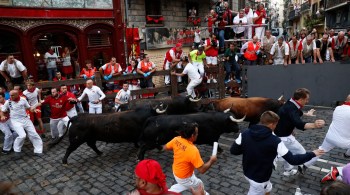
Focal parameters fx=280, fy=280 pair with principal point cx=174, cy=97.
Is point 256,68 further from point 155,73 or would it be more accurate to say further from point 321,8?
point 321,8

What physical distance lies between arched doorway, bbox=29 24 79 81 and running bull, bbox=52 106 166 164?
788cm

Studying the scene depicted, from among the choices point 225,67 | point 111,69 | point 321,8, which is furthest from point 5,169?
point 321,8

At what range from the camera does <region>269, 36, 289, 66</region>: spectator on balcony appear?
452 inches

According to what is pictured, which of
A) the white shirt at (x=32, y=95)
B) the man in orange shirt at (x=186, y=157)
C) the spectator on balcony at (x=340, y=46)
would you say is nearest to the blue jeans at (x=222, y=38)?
the spectator on balcony at (x=340, y=46)

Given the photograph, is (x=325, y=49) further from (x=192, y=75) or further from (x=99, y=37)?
(x=99, y=37)

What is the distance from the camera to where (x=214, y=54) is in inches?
500

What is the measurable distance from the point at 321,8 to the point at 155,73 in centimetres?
3723

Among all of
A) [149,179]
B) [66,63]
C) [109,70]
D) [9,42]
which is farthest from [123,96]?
[149,179]

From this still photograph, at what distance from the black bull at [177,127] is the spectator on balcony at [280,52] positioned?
584cm

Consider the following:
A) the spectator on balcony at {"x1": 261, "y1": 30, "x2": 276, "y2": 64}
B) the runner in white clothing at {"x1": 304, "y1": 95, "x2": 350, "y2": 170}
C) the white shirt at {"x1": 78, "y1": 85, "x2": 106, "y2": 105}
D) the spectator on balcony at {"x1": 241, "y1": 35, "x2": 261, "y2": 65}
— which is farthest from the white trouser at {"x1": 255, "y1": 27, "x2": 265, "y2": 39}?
the runner in white clothing at {"x1": 304, "y1": 95, "x2": 350, "y2": 170}

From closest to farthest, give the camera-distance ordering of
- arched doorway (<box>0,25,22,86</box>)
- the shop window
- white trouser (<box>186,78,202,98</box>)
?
white trouser (<box>186,78,202,98</box>), arched doorway (<box>0,25,22,86</box>), the shop window

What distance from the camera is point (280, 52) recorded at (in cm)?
1177

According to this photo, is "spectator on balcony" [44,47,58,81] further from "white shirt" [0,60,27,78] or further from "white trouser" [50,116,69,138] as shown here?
"white trouser" [50,116,69,138]

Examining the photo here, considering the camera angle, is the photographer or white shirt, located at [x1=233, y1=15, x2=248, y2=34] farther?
white shirt, located at [x1=233, y1=15, x2=248, y2=34]
